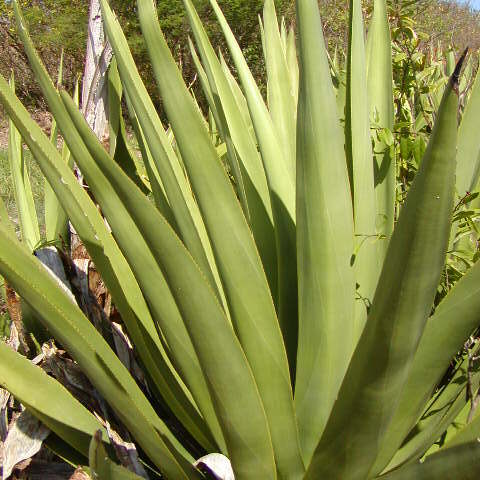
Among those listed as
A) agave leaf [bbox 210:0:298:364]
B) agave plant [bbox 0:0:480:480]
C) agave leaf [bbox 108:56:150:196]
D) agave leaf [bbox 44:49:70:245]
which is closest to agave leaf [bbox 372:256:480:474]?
agave plant [bbox 0:0:480:480]

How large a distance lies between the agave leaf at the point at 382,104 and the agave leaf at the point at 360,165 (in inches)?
2.6

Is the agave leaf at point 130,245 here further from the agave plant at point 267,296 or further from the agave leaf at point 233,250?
the agave leaf at point 233,250

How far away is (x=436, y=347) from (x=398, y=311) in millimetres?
213

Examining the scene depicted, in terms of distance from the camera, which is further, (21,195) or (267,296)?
(21,195)

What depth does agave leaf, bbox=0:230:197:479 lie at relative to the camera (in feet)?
2.56

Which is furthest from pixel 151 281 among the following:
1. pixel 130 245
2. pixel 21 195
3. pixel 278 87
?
pixel 21 195

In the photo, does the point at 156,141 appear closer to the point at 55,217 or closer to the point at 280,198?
the point at 280,198

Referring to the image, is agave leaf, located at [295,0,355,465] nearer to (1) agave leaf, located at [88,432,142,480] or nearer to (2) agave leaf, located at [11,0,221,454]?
(2) agave leaf, located at [11,0,221,454]

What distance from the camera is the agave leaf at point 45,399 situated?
0.84m

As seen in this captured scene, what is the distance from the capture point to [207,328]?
0.73 m

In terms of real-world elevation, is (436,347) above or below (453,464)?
above

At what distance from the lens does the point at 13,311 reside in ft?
4.74

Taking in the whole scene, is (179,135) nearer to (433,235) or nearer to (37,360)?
(433,235)

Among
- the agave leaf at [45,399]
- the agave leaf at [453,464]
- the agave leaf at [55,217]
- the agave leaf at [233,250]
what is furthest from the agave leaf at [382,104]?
the agave leaf at [55,217]
